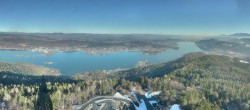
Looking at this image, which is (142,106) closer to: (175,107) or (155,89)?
(175,107)

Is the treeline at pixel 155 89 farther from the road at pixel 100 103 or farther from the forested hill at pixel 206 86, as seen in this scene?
the road at pixel 100 103

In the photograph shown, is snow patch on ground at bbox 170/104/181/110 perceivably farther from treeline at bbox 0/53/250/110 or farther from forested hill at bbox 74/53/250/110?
forested hill at bbox 74/53/250/110

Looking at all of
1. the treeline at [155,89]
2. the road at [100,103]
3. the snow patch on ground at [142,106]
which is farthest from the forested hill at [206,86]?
the road at [100,103]

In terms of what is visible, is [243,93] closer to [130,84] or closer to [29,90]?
[130,84]

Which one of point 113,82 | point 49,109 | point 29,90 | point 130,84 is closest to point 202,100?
point 130,84

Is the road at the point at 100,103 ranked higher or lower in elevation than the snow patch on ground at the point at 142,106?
higher

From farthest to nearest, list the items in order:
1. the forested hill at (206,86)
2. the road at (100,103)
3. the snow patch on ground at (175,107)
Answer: the forested hill at (206,86), the snow patch on ground at (175,107), the road at (100,103)

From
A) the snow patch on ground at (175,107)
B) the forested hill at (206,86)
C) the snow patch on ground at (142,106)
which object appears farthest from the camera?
the forested hill at (206,86)

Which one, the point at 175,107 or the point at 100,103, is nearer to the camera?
the point at 175,107

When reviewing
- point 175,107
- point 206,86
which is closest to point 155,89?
point 175,107

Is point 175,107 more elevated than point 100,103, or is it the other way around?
A: point 100,103

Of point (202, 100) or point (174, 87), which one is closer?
point (202, 100)
